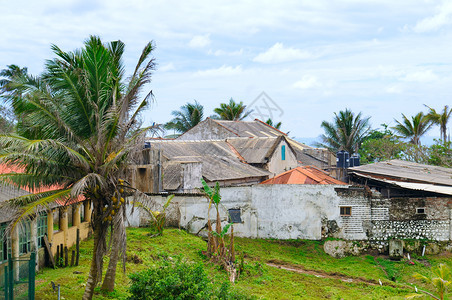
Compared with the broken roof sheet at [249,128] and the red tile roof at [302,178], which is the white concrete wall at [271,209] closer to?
the red tile roof at [302,178]

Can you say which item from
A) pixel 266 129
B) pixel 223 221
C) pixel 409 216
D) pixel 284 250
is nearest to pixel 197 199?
pixel 223 221

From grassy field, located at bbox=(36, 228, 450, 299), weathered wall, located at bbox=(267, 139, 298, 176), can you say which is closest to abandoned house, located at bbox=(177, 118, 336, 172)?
weathered wall, located at bbox=(267, 139, 298, 176)

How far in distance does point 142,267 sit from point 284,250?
7.63 metres

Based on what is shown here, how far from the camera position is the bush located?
1058 cm

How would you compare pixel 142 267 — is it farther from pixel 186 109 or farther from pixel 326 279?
pixel 186 109

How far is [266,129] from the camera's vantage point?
1763 inches

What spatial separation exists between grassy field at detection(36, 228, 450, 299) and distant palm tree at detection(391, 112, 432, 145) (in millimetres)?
22093

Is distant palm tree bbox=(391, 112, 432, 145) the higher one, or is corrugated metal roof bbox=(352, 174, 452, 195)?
distant palm tree bbox=(391, 112, 432, 145)

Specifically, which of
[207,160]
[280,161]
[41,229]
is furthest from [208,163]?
[41,229]

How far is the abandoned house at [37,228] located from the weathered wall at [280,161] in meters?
14.4

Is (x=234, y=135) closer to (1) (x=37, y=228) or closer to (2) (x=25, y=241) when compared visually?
(1) (x=37, y=228)

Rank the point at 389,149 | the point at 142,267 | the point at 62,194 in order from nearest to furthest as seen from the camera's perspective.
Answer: the point at 62,194 < the point at 142,267 < the point at 389,149

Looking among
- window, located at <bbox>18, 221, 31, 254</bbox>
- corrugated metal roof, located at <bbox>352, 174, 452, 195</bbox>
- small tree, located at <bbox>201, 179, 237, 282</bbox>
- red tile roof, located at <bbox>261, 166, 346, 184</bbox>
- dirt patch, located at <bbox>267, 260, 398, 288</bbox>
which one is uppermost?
red tile roof, located at <bbox>261, 166, 346, 184</bbox>

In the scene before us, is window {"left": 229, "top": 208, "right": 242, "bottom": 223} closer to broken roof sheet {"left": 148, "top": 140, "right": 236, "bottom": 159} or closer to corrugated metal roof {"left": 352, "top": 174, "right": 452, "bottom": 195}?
broken roof sheet {"left": 148, "top": 140, "right": 236, "bottom": 159}
